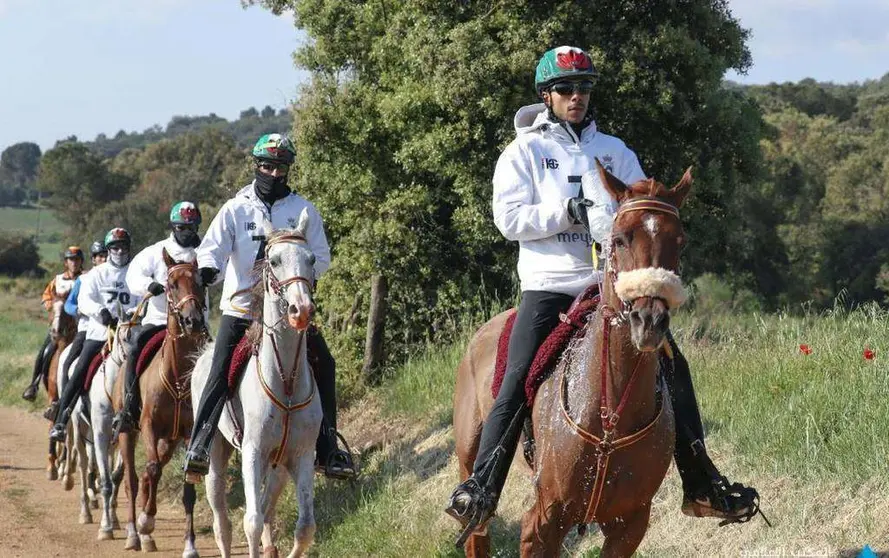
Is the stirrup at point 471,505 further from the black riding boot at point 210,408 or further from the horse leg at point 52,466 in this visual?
the horse leg at point 52,466

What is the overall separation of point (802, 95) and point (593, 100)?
5934cm

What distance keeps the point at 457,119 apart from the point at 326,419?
19.0ft

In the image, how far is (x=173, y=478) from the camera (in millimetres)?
14469

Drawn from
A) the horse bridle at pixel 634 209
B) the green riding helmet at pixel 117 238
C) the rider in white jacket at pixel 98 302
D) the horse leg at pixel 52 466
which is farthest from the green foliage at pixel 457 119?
the horse bridle at pixel 634 209

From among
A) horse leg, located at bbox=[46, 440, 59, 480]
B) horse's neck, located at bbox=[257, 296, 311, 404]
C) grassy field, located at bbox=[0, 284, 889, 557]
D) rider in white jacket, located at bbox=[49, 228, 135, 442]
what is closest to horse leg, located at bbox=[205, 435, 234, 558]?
horse's neck, located at bbox=[257, 296, 311, 404]

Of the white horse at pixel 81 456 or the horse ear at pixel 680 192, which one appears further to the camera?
the white horse at pixel 81 456

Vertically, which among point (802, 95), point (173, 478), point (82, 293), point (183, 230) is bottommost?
point (173, 478)

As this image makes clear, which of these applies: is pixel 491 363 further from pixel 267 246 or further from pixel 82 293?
pixel 82 293

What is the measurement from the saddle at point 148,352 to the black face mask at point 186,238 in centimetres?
100

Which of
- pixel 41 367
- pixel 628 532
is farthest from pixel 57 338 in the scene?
pixel 628 532

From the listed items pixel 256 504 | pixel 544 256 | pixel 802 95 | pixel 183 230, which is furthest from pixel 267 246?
pixel 802 95

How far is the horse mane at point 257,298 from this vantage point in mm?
8180

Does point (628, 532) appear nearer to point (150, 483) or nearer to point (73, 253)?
point (150, 483)

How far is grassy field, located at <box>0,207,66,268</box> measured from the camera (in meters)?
91.1
